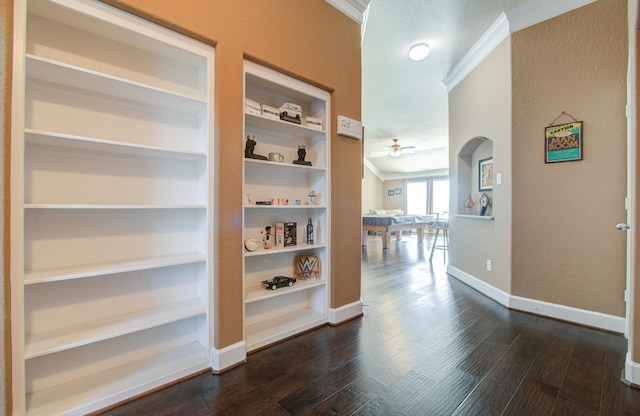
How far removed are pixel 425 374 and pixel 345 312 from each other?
86 centimetres

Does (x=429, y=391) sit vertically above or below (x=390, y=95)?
below

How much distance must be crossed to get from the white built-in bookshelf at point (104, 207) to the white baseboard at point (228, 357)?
6 cm

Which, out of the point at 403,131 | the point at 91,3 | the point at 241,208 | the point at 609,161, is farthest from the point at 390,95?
the point at 91,3

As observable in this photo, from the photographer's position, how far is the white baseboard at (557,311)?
2.12 meters

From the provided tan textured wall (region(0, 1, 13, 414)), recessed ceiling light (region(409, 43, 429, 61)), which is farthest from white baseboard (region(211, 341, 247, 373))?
recessed ceiling light (region(409, 43, 429, 61))

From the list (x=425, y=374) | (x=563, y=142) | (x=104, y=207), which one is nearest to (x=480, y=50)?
(x=563, y=142)

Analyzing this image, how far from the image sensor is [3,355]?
1.07 meters

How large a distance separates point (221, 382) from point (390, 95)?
14.6 feet

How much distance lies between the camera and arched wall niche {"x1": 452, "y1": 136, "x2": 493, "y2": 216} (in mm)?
3434

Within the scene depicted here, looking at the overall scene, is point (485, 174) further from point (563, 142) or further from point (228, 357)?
point (228, 357)

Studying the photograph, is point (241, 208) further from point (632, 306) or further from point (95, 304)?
point (632, 306)

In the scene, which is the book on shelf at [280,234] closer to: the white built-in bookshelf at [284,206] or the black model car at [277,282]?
the white built-in bookshelf at [284,206]

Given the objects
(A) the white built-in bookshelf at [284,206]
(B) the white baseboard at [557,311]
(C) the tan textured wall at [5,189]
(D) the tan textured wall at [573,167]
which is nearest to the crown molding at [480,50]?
(D) the tan textured wall at [573,167]

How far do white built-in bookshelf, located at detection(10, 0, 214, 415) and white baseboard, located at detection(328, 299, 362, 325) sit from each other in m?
1.03
